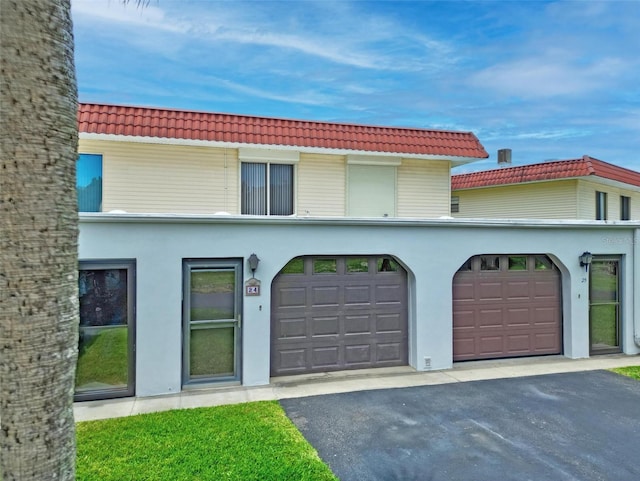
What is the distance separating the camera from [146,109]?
424 inches

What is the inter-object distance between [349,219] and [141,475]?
5400 mm

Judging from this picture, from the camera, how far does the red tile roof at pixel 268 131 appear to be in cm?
1038

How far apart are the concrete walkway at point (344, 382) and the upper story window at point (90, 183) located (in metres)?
5.54

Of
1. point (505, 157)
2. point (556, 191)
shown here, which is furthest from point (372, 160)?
point (505, 157)

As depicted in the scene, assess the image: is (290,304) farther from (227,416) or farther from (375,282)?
(227,416)

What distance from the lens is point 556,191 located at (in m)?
16.5

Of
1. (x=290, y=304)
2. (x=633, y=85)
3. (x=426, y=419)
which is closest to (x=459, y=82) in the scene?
(x=633, y=85)

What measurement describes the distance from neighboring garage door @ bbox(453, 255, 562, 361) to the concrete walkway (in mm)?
307

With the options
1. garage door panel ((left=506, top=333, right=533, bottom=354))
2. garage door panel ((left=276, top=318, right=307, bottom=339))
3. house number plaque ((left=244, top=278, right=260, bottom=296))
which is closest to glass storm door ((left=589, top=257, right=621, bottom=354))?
garage door panel ((left=506, top=333, right=533, bottom=354))

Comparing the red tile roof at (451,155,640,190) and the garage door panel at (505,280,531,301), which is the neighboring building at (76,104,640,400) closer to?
the garage door panel at (505,280,531,301)

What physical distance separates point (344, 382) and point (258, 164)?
21.1 ft

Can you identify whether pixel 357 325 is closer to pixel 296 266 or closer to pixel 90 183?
pixel 296 266

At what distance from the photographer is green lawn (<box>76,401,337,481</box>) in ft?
15.2

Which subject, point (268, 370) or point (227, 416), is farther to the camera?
point (268, 370)
